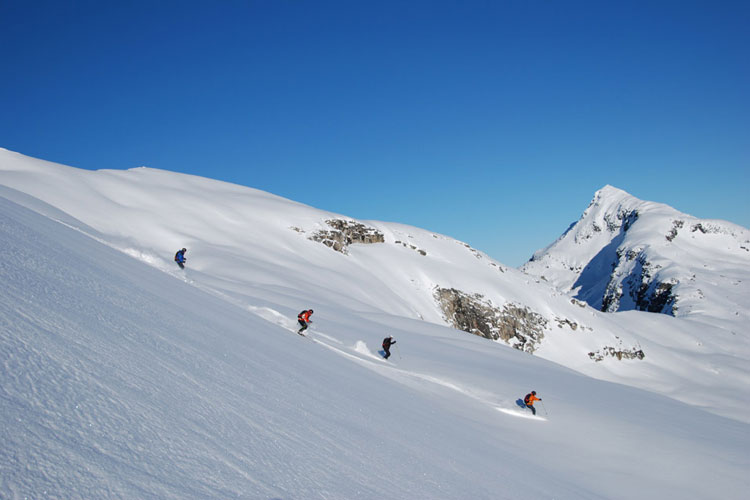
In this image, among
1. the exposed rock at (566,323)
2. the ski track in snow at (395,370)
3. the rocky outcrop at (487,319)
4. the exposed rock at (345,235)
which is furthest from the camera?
the exposed rock at (566,323)

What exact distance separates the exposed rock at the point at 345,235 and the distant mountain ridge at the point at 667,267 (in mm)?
82439

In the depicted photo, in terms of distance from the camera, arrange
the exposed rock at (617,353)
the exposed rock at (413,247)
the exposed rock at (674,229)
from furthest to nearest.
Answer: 1. the exposed rock at (674,229)
2. the exposed rock at (413,247)
3. the exposed rock at (617,353)

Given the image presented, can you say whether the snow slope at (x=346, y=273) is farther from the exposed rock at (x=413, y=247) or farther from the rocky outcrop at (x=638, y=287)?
the rocky outcrop at (x=638, y=287)

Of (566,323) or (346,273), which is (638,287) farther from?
(346,273)

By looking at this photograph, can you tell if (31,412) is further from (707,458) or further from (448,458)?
(707,458)

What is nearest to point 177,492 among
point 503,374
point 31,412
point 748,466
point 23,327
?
point 31,412

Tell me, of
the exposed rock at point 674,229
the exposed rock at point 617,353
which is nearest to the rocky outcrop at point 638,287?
the exposed rock at point 674,229

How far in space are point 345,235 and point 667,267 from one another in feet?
360

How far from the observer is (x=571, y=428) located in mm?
13852

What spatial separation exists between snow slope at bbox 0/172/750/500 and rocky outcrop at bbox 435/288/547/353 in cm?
4304

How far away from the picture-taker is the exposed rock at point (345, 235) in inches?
2191

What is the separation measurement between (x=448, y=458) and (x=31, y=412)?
17.8 ft

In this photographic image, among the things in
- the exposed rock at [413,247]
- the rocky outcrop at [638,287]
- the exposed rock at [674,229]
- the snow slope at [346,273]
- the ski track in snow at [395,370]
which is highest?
the exposed rock at [674,229]

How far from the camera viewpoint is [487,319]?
57656 millimetres
